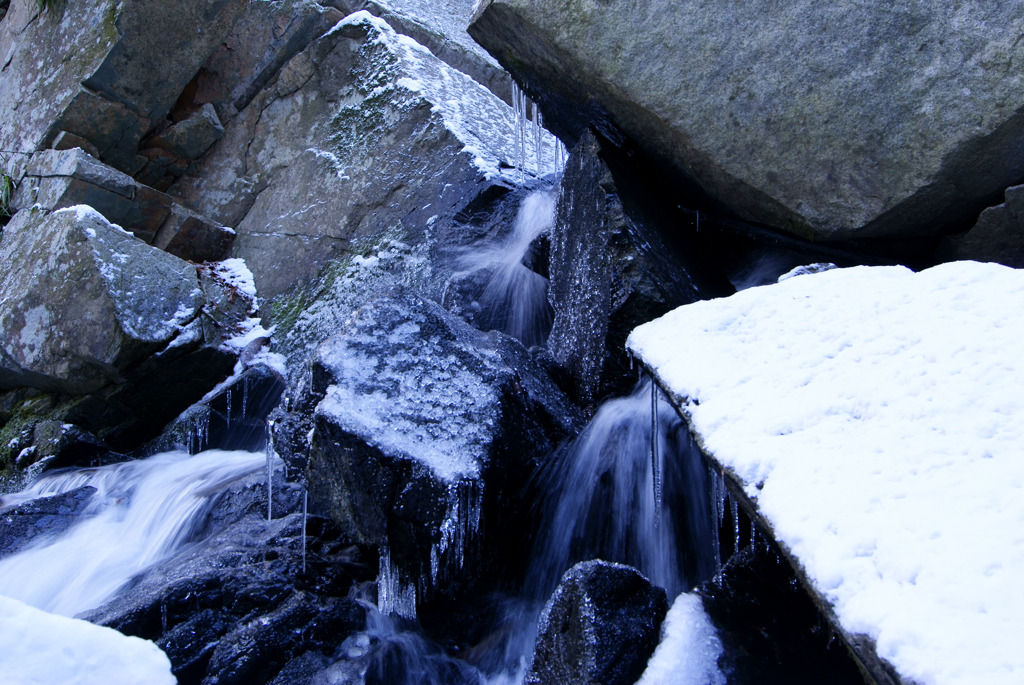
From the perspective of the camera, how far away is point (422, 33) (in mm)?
7531

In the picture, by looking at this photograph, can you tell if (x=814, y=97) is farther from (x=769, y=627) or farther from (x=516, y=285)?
(x=769, y=627)

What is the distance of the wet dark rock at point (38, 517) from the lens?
167 inches

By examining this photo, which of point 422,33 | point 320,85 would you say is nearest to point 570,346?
point 320,85

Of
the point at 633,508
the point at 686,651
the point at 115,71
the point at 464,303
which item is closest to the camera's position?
the point at 686,651

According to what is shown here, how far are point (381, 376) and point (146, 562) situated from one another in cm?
183

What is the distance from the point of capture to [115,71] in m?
6.02

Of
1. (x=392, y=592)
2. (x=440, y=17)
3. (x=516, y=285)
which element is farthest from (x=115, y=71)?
(x=392, y=592)

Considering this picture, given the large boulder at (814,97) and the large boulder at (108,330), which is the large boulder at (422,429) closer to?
the large boulder at (814,97)

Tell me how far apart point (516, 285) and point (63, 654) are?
135 inches

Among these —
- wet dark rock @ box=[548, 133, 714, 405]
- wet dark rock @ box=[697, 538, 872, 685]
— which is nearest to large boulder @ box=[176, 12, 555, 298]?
wet dark rock @ box=[548, 133, 714, 405]

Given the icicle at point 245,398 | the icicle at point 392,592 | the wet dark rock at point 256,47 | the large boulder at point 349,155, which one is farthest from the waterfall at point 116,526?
the wet dark rock at point 256,47

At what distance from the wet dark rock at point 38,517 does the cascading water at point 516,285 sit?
2.76m

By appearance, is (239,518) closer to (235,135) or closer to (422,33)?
(235,135)

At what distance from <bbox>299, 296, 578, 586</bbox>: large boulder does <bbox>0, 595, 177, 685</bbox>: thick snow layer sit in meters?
0.92
